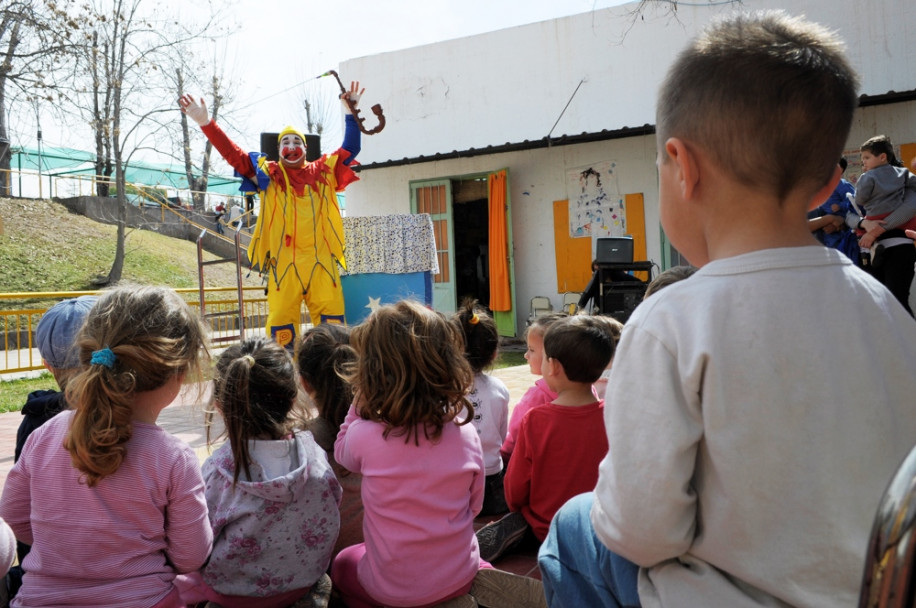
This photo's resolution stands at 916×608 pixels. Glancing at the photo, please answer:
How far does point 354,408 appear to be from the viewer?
2068mm

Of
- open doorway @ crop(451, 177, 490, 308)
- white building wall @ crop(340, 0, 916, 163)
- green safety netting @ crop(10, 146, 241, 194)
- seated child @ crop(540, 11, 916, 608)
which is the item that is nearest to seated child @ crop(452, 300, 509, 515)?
seated child @ crop(540, 11, 916, 608)

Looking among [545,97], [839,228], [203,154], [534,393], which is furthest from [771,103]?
[203,154]

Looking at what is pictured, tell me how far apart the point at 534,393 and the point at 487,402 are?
12.1 inches

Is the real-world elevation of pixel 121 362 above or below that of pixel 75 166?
below

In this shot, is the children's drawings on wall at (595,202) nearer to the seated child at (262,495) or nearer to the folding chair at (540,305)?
the folding chair at (540,305)

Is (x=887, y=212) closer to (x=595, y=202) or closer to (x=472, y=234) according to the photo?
(x=595, y=202)

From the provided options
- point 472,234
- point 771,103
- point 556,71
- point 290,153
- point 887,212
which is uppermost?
point 556,71

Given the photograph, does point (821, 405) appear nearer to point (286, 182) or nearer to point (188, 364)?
point (188, 364)

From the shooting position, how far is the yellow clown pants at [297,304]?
580 centimetres

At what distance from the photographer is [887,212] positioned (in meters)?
4.98

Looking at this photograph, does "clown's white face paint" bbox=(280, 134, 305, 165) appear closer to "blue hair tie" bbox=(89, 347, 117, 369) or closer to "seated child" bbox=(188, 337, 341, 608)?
"seated child" bbox=(188, 337, 341, 608)

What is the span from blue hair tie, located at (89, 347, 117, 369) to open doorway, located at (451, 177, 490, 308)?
10.4 meters

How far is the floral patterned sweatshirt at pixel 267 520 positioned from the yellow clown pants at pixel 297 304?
389 cm

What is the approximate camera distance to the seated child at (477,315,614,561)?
2113mm
